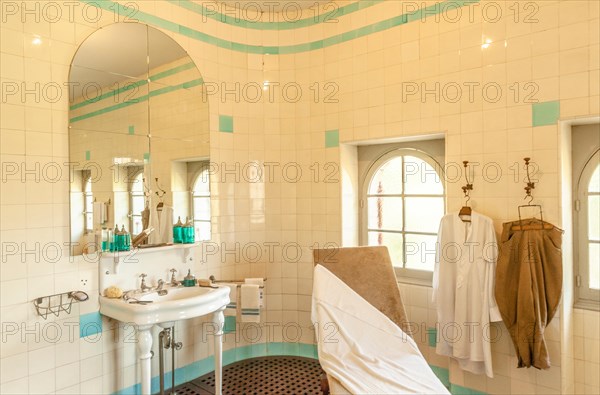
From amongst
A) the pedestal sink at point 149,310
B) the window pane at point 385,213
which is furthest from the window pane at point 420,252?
the pedestal sink at point 149,310

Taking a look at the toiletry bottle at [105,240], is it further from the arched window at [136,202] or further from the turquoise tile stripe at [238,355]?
the turquoise tile stripe at [238,355]

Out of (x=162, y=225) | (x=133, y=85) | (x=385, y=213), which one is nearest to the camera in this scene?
(x=133, y=85)

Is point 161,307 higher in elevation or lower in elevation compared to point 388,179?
lower

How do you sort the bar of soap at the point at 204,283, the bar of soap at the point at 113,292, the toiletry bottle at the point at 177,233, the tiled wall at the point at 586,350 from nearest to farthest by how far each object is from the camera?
the tiled wall at the point at 586,350 → the bar of soap at the point at 113,292 → the bar of soap at the point at 204,283 → the toiletry bottle at the point at 177,233

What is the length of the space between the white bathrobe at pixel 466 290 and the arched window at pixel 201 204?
5.65 feet

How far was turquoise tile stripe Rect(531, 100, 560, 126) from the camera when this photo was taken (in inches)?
88.0

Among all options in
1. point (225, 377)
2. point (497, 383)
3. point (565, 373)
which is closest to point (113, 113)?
point (225, 377)

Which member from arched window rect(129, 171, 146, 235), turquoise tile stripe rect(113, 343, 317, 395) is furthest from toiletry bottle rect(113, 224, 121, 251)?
turquoise tile stripe rect(113, 343, 317, 395)

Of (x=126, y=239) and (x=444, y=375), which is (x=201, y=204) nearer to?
(x=126, y=239)

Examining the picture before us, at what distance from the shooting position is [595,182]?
7.74ft

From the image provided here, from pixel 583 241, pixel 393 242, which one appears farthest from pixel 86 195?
pixel 583 241

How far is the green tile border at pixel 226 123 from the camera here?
3.11m

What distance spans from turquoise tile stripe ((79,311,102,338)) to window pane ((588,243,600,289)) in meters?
3.07

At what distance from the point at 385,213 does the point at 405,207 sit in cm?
19
